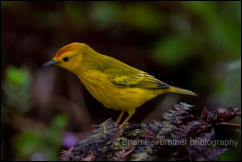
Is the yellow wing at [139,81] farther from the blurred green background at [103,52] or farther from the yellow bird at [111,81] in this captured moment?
the blurred green background at [103,52]

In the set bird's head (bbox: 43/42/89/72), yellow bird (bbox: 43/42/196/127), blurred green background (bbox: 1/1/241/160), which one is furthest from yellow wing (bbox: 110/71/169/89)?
blurred green background (bbox: 1/1/241/160)

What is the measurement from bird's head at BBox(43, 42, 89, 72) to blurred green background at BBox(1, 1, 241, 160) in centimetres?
136

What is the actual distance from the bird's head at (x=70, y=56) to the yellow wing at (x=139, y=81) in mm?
327

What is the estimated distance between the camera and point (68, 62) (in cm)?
317

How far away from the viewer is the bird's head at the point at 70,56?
118 inches

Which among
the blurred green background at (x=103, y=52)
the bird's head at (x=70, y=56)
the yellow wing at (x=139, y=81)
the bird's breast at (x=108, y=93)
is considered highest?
the blurred green background at (x=103, y=52)

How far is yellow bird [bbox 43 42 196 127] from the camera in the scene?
10.7ft

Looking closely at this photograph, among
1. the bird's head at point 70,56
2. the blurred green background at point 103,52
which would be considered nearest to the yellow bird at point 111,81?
the bird's head at point 70,56

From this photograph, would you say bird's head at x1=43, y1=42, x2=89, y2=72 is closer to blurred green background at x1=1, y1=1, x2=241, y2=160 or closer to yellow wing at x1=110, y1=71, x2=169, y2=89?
yellow wing at x1=110, y1=71, x2=169, y2=89

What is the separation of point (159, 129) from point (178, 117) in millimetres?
106

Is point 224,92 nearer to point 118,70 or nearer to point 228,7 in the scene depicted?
point 228,7

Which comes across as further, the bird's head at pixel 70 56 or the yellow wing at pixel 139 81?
the yellow wing at pixel 139 81

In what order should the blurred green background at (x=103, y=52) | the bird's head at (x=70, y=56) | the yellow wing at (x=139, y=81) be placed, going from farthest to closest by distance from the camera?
the blurred green background at (x=103, y=52), the yellow wing at (x=139, y=81), the bird's head at (x=70, y=56)

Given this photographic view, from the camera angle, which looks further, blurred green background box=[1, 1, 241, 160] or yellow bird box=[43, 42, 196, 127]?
blurred green background box=[1, 1, 241, 160]
